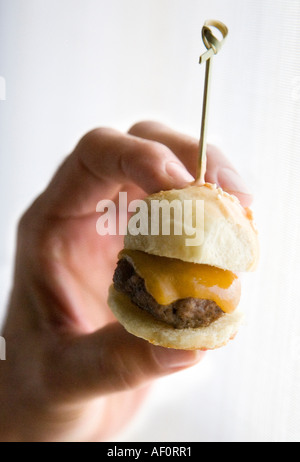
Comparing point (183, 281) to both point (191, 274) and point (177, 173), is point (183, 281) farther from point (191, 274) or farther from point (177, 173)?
point (177, 173)

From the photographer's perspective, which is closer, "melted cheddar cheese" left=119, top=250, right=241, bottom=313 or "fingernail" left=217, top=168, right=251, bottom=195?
"melted cheddar cheese" left=119, top=250, right=241, bottom=313

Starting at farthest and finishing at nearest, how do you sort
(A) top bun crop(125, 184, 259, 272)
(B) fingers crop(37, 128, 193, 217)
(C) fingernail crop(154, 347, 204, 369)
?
(B) fingers crop(37, 128, 193, 217)
(C) fingernail crop(154, 347, 204, 369)
(A) top bun crop(125, 184, 259, 272)

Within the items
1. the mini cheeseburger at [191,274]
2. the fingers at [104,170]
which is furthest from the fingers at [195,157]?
the mini cheeseburger at [191,274]

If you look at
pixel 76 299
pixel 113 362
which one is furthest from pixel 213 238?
pixel 76 299

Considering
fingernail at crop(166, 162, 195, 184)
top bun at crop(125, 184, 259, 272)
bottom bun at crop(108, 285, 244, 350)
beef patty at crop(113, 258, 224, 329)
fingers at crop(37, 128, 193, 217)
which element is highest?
fingers at crop(37, 128, 193, 217)

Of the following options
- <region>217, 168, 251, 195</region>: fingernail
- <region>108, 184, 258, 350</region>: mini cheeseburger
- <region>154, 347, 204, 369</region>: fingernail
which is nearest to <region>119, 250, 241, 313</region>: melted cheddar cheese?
<region>108, 184, 258, 350</region>: mini cheeseburger

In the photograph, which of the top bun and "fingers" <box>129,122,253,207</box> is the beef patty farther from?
"fingers" <box>129,122,253,207</box>

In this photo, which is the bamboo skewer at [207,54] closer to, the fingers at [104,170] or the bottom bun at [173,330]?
the fingers at [104,170]
